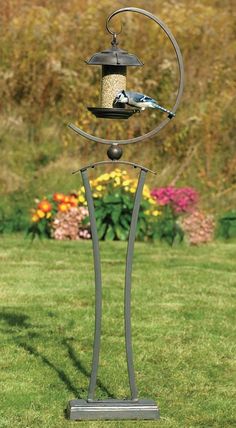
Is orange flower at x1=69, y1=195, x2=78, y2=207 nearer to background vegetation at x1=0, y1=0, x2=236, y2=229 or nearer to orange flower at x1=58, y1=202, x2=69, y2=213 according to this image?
orange flower at x1=58, y1=202, x2=69, y2=213

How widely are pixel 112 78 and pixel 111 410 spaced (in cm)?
191

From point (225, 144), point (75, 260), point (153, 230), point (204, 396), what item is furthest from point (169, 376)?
point (225, 144)

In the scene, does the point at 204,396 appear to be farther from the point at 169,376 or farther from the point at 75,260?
the point at 75,260

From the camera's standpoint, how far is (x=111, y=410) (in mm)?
6199

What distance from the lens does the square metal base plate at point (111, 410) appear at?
20.3 ft

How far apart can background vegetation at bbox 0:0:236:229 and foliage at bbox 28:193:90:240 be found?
0.99 m

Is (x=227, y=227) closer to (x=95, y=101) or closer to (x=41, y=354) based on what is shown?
(x=95, y=101)

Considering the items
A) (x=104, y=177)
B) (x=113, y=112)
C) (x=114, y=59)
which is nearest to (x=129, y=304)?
(x=113, y=112)

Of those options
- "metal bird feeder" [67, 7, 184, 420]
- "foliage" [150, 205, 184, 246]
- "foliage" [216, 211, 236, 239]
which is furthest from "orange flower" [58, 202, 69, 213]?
"metal bird feeder" [67, 7, 184, 420]

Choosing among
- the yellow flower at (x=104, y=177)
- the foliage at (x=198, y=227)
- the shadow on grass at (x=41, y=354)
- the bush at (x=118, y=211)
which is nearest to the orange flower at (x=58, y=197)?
the bush at (x=118, y=211)

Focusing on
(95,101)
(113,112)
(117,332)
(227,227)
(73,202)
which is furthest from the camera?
(95,101)

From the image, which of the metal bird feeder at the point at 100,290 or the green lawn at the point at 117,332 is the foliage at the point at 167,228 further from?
the metal bird feeder at the point at 100,290

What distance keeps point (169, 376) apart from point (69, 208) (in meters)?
6.35

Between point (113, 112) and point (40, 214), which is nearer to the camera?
point (113, 112)
